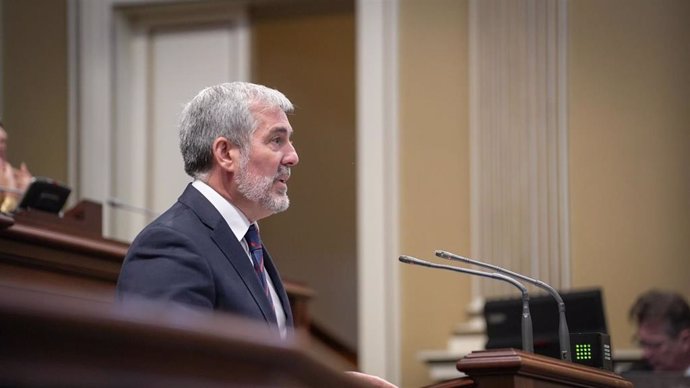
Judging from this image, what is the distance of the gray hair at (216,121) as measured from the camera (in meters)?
3.38

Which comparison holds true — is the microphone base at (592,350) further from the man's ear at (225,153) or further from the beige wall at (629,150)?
Answer: the beige wall at (629,150)

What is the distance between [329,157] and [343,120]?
310 millimetres

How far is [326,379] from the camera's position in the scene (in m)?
1.92

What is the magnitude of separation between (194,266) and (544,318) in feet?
6.61

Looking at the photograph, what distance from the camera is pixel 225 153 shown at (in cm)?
338

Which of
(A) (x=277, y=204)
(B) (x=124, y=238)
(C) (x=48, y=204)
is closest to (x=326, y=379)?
(A) (x=277, y=204)

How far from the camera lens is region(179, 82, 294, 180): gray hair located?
11.1ft

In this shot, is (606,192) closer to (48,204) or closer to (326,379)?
(48,204)

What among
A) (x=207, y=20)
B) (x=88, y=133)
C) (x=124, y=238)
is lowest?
(x=124, y=238)

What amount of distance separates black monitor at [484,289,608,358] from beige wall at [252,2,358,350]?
4.51m

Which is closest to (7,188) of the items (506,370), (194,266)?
(194,266)

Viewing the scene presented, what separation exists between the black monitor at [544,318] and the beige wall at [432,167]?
6.35 ft

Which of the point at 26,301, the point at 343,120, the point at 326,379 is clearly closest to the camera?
the point at 26,301

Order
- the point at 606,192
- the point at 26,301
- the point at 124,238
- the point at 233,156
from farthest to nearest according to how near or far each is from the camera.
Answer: the point at 124,238 < the point at 606,192 < the point at 233,156 < the point at 26,301
